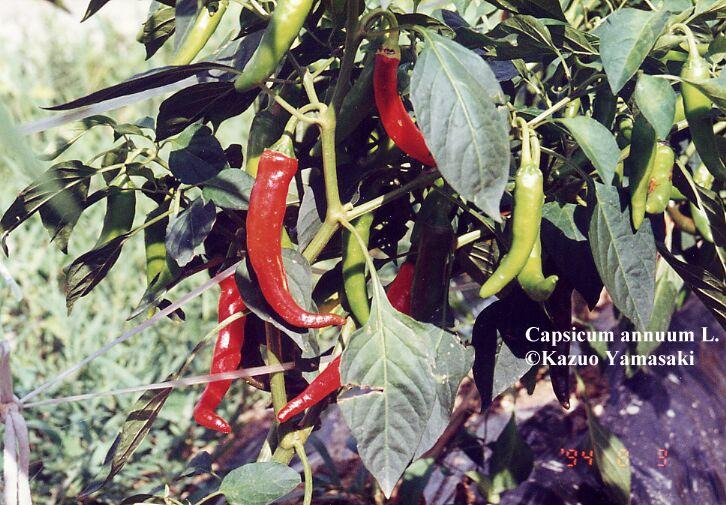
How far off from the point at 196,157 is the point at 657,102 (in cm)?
43

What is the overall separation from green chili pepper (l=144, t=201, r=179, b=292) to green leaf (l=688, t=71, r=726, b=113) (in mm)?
546

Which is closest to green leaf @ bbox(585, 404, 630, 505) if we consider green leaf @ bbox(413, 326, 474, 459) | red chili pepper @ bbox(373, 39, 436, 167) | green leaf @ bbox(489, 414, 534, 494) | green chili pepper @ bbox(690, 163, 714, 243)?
green leaf @ bbox(489, 414, 534, 494)

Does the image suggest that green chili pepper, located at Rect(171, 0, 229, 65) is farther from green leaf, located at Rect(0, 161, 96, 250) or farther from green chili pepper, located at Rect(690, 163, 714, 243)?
green chili pepper, located at Rect(690, 163, 714, 243)

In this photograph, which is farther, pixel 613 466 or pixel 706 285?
pixel 613 466

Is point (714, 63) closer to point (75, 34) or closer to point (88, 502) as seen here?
point (88, 502)

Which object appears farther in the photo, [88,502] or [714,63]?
[88,502]

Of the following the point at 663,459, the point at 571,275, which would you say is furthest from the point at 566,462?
the point at 571,275

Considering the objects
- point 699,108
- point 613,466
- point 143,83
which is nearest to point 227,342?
point 143,83

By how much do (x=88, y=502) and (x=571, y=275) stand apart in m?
1.25

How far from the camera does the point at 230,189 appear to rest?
760mm

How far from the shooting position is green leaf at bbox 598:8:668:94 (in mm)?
641

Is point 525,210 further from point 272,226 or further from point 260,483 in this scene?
point 260,483

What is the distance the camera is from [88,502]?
1.64 m

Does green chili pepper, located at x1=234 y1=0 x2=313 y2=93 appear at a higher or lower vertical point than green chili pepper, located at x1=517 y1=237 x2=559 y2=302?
higher
